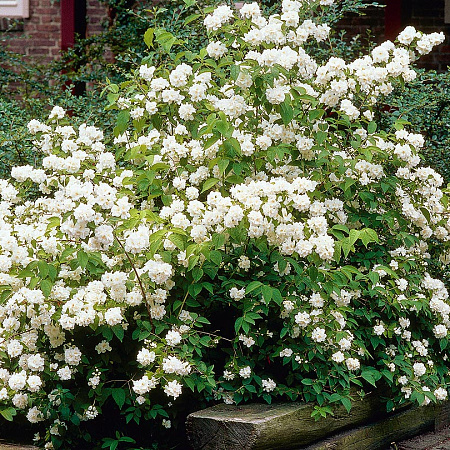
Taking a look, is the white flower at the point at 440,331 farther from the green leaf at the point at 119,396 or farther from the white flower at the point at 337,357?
the green leaf at the point at 119,396

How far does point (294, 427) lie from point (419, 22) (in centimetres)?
685

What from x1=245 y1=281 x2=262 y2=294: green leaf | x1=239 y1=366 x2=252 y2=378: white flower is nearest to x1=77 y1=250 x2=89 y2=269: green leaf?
x1=245 y1=281 x2=262 y2=294: green leaf

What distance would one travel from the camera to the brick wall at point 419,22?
8.89m

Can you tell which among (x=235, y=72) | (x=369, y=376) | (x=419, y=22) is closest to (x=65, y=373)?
(x=369, y=376)

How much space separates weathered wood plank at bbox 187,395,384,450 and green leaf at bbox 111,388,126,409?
258 millimetres

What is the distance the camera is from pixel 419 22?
29.2 ft

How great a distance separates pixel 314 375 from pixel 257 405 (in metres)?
0.33

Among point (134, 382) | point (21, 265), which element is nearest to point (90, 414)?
point (134, 382)

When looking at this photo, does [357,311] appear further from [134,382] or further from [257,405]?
[134,382]

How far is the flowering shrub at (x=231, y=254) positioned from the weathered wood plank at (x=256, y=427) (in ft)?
0.24

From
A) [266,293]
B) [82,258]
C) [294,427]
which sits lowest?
[294,427]

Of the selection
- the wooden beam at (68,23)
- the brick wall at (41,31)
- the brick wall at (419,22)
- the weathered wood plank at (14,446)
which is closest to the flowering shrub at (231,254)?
the weathered wood plank at (14,446)

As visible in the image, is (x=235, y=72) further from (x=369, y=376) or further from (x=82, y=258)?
(x=369, y=376)

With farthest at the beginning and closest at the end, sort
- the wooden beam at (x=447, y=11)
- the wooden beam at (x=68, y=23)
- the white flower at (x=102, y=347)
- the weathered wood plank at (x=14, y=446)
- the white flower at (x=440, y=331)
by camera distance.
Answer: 1. the wooden beam at (x=447, y=11)
2. the wooden beam at (x=68, y=23)
3. the white flower at (x=440, y=331)
4. the weathered wood plank at (x=14, y=446)
5. the white flower at (x=102, y=347)
